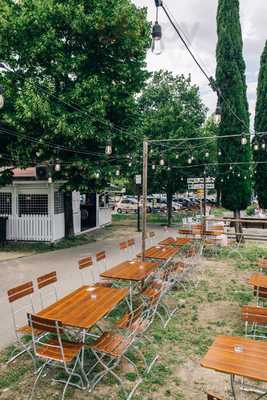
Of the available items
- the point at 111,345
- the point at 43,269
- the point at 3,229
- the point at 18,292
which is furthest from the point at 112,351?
the point at 3,229

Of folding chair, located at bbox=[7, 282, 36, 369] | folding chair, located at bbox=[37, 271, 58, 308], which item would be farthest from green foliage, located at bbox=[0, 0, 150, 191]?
folding chair, located at bbox=[7, 282, 36, 369]

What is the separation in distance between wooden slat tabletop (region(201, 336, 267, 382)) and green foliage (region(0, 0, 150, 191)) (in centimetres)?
962

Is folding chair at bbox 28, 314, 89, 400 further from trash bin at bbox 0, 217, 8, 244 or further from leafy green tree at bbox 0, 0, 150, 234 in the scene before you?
trash bin at bbox 0, 217, 8, 244

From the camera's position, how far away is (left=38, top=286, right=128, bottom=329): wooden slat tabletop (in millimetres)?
4617

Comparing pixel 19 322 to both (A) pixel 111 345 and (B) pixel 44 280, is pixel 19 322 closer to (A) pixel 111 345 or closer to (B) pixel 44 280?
(B) pixel 44 280

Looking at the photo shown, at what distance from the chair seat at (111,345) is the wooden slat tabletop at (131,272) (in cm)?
203

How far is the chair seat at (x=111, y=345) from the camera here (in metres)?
4.35

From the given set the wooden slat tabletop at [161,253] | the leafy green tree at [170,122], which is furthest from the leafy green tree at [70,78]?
the leafy green tree at [170,122]

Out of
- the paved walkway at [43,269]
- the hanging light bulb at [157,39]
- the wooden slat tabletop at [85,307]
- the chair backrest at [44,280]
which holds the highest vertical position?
the hanging light bulb at [157,39]

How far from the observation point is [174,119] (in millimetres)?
21016

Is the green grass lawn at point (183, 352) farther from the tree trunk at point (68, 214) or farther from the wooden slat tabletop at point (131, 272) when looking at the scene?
the tree trunk at point (68, 214)

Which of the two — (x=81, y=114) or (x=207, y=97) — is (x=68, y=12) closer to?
(x=81, y=114)

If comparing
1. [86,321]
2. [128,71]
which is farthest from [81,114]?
[86,321]

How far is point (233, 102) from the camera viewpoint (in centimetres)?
1598
